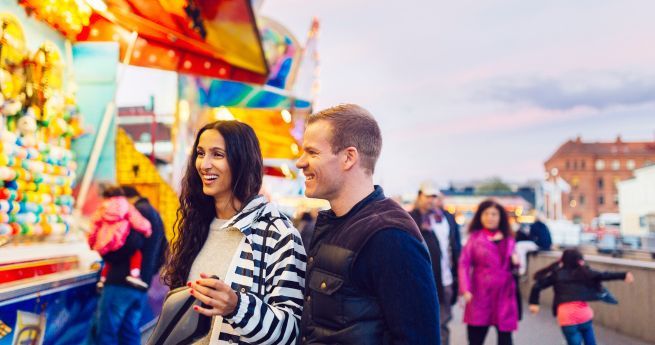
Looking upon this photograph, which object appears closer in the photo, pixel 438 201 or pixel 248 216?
pixel 248 216

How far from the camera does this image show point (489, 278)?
5738 mm

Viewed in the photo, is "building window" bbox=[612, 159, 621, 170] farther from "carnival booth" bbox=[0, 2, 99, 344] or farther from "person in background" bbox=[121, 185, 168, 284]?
"carnival booth" bbox=[0, 2, 99, 344]

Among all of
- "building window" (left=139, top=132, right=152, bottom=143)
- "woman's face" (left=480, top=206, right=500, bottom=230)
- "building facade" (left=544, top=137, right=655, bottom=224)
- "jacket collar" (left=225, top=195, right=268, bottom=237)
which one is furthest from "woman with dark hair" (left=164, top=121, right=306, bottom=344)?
"building facade" (left=544, top=137, right=655, bottom=224)

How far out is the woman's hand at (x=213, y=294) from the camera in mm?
1874

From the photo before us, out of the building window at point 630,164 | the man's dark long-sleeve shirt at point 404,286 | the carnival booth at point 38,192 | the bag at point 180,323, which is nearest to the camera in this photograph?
the man's dark long-sleeve shirt at point 404,286

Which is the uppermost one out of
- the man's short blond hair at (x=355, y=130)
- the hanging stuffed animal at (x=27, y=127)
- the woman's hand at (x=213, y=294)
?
the hanging stuffed animal at (x=27, y=127)

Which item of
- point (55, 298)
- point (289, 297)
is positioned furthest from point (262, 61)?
point (289, 297)

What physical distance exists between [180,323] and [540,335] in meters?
Result: 7.07

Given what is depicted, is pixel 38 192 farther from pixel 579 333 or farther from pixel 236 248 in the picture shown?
pixel 579 333

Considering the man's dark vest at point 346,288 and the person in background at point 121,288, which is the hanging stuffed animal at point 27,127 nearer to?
the person in background at point 121,288

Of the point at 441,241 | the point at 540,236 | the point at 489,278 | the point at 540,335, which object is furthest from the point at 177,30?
the point at 540,236

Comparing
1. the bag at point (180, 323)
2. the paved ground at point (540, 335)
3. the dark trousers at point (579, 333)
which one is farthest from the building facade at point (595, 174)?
the bag at point (180, 323)

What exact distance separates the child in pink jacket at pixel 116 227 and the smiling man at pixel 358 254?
→ 3481 millimetres

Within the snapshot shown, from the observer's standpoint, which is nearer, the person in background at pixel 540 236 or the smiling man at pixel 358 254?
the smiling man at pixel 358 254
